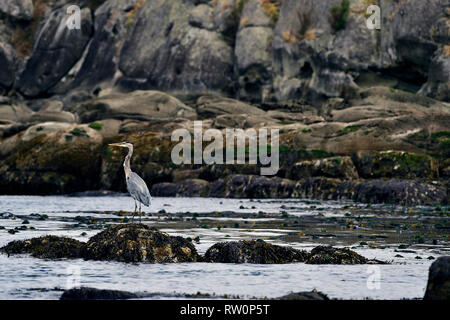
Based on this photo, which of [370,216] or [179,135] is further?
[179,135]

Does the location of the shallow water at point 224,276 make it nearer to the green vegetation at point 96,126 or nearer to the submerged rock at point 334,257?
the submerged rock at point 334,257

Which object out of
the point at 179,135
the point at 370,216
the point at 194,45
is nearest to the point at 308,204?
the point at 370,216

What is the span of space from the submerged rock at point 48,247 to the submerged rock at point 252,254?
10.6ft

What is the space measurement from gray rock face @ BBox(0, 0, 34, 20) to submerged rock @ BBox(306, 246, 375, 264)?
277 ft

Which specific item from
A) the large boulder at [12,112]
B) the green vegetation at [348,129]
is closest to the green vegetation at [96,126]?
the large boulder at [12,112]

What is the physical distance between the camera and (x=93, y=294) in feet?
43.4

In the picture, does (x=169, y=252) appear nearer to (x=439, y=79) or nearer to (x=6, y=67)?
(x=439, y=79)

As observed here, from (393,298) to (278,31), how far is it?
61.5 m

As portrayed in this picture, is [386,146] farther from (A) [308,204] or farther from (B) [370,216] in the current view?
(B) [370,216]

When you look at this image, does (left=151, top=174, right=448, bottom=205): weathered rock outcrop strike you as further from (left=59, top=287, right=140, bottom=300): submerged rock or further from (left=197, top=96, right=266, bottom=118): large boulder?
(left=59, top=287, right=140, bottom=300): submerged rock

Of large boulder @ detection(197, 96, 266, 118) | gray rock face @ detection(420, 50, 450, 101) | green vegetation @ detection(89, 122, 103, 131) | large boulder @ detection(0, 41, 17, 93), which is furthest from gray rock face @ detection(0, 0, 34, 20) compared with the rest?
gray rock face @ detection(420, 50, 450, 101)

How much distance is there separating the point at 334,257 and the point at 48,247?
6.81 m

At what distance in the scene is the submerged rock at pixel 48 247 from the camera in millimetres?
18953

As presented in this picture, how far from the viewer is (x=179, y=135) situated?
2144 inches
